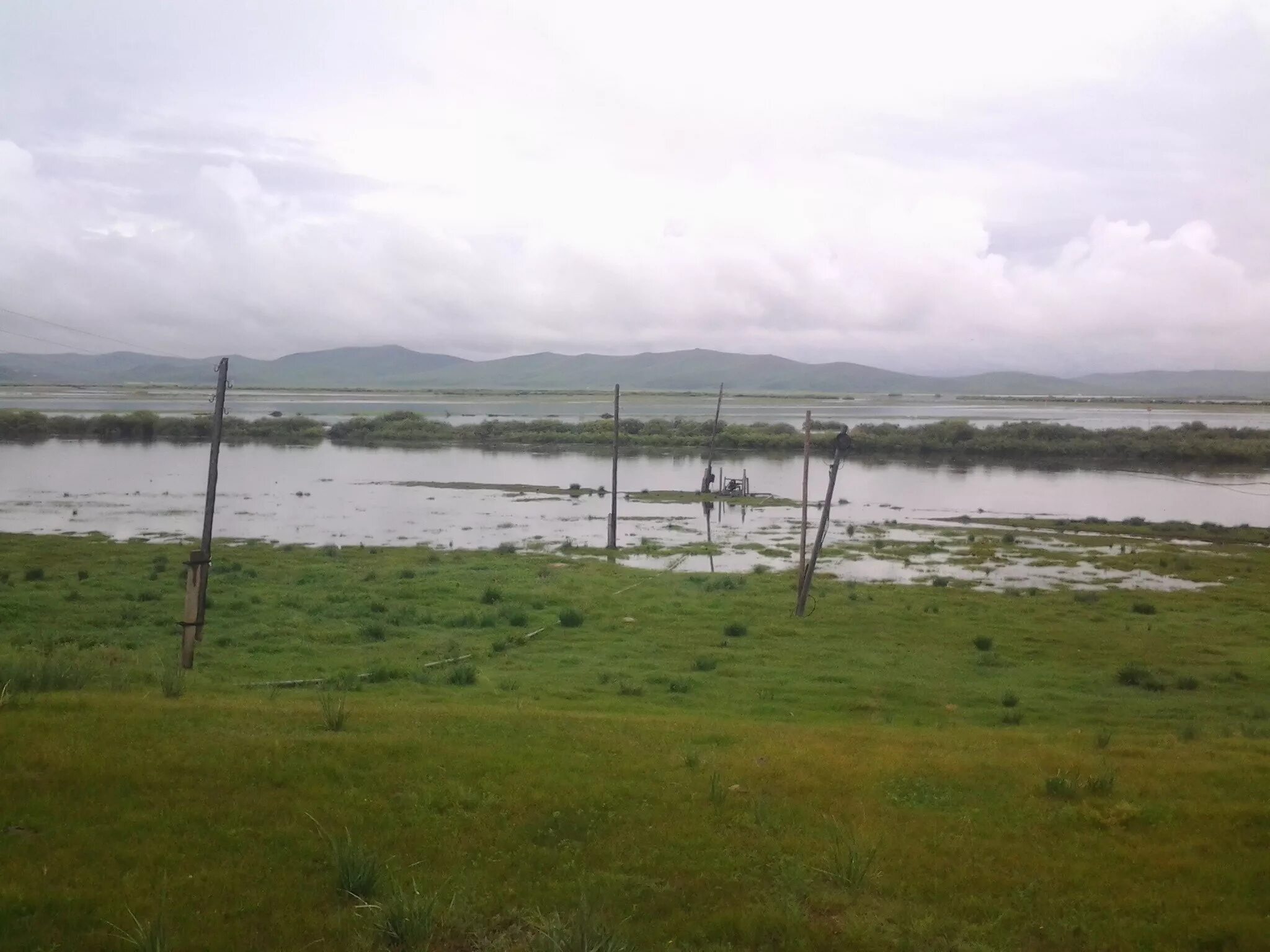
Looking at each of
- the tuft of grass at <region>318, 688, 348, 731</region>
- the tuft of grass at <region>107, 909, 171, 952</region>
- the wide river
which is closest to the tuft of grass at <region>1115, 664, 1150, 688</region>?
the tuft of grass at <region>318, 688, 348, 731</region>

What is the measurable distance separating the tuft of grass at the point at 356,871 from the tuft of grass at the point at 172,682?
5.55 m

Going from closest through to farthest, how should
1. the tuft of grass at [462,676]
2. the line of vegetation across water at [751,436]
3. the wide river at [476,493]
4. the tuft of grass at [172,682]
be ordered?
the tuft of grass at [172,682] → the tuft of grass at [462,676] → the wide river at [476,493] → the line of vegetation across water at [751,436]

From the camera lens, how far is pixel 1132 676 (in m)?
16.0

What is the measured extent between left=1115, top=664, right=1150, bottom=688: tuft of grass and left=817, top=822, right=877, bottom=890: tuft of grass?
11.3 metres

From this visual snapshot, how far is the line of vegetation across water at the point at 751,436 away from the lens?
8256 centimetres

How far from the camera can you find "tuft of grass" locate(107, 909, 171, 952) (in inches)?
182

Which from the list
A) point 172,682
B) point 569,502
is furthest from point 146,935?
point 569,502

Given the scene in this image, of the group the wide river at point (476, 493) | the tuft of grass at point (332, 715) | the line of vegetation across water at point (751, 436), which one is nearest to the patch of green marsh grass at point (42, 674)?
the tuft of grass at point (332, 715)

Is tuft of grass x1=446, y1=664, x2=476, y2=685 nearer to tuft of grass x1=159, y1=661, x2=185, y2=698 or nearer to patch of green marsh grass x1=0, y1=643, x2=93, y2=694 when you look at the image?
tuft of grass x1=159, y1=661, x2=185, y2=698

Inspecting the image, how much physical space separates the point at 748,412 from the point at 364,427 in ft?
242

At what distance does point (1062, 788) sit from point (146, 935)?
268 inches

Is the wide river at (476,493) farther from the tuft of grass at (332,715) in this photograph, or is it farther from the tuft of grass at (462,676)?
the tuft of grass at (332,715)

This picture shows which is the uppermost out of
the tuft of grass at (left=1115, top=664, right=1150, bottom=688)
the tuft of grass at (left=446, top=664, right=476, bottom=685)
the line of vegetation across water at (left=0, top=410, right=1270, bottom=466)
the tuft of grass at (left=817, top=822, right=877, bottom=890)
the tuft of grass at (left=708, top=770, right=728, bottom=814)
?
the line of vegetation across water at (left=0, top=410, right=1270, bottom=466)

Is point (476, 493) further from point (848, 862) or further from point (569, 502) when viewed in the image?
point (848, 862)
